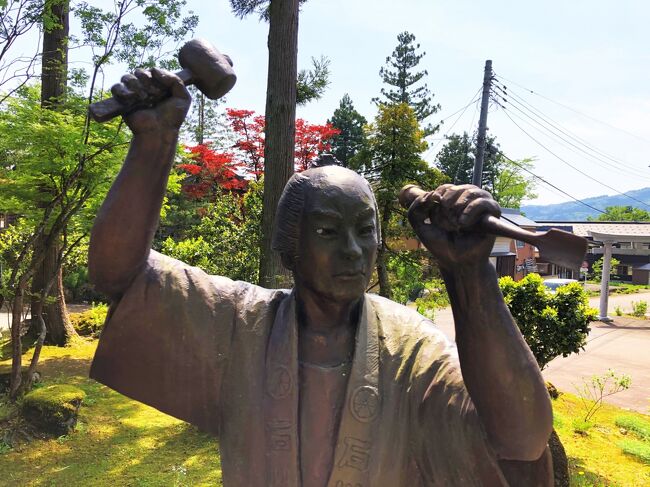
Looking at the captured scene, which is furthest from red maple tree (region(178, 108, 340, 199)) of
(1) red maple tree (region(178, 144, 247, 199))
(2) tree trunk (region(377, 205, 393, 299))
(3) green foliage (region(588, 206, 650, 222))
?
(3) green foliage (region(588, 206, 650, 222))

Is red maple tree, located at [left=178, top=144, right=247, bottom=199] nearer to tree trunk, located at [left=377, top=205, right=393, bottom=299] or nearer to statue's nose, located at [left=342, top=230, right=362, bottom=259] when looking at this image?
tree trunk, located at [left=377, top=205, right=393, bottom=299]

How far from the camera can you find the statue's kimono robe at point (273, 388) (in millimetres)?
1340

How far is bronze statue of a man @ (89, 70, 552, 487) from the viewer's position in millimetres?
1239

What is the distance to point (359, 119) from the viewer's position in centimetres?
3025

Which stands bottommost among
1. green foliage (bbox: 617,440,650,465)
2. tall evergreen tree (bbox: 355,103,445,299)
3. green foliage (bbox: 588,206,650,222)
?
green foliage (bbox: 617,440,650,465)

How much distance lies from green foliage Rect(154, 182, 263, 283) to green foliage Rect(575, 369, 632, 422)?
5806mm

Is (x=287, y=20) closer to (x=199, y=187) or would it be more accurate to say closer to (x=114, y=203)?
(x=114, y=203)

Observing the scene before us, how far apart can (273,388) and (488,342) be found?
1.94ft

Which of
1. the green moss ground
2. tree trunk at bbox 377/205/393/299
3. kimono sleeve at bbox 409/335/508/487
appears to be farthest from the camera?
tree trunk at bbox 377/205/393/299

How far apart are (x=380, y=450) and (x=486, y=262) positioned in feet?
1.93

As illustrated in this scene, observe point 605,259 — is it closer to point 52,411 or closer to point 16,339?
point 52,411

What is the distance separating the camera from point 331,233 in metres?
1.42

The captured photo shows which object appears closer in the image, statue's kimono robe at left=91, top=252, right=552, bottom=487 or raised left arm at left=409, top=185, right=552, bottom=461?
raised left arm at left=409, top=185, right=552, bottom=461

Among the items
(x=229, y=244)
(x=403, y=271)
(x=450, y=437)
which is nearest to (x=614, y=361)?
(x=403, y=271)
